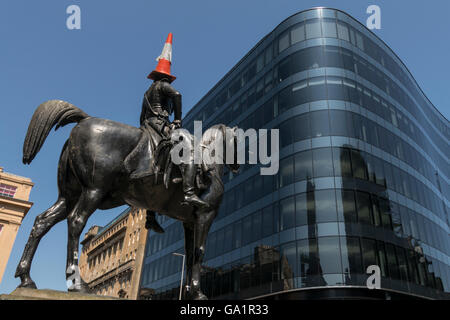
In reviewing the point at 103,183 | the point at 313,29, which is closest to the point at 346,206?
the point at 313,29

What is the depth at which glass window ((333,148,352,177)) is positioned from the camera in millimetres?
29484

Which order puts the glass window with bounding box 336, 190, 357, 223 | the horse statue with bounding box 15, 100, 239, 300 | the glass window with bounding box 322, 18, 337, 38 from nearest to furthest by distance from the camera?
the horse statue with bounding box 15, 100, 239, 300, the glass window with bounding box 336, 190, 357, 223, the glass window with bounding box 322, 18, 337, 38

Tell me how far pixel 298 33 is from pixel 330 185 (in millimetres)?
16167

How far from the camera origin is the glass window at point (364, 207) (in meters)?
28.0

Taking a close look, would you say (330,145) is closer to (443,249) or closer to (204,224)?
(443,249)

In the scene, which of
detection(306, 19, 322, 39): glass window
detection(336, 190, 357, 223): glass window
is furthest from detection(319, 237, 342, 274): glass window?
detection(306, 19, 322, 39): glass window

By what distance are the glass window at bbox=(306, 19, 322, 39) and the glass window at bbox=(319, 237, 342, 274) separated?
19363mm

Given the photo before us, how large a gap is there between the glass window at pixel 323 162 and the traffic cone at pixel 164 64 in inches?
974

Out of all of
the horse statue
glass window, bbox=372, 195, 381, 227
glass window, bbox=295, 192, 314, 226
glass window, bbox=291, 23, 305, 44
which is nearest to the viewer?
the horse statue

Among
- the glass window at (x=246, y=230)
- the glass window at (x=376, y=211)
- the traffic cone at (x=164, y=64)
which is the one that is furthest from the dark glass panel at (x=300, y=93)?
the traffic cone at (x=164, y=64)

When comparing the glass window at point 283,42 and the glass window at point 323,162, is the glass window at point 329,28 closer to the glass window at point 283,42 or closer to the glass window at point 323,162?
the glass window at point 283,42

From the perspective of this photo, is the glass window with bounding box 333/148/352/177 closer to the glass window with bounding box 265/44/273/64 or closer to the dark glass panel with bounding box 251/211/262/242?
the dark glass panel with bounding box 251/211/262/242
